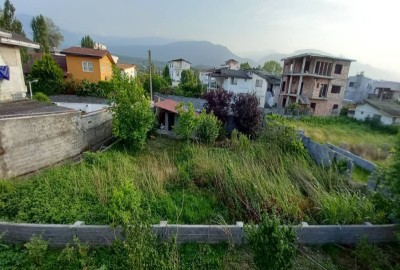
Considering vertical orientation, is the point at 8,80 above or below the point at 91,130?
above

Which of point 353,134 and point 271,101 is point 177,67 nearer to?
point 271,101

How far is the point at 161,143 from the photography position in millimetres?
12570

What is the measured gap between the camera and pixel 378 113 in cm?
2098

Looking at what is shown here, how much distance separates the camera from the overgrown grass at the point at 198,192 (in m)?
5.48

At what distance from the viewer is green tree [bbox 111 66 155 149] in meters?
10.4

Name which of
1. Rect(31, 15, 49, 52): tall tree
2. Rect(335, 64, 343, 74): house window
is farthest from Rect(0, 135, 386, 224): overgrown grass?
Rect(31, 15, 49, 52): tall tree

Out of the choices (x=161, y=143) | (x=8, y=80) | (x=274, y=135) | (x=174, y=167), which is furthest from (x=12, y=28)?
(x=274, y=135)

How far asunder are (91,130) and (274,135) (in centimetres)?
896

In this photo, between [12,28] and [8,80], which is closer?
[8,80]

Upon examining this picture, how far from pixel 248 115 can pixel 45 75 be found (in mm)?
18767

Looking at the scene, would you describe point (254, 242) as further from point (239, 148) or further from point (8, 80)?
point (8, 80)

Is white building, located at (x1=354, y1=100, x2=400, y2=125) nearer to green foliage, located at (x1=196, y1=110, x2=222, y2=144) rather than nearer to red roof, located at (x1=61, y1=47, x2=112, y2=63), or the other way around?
→ green foliage, located at (x1=196, y1=110, x2=222, y2=144)

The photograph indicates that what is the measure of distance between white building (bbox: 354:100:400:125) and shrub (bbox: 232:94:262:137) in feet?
49.7

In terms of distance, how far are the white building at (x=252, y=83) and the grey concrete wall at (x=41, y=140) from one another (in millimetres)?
20448
